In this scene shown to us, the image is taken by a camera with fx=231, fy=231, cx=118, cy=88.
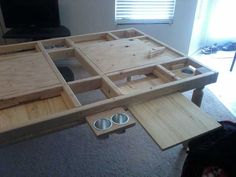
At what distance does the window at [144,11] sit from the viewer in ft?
10.5

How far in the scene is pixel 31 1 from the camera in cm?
261

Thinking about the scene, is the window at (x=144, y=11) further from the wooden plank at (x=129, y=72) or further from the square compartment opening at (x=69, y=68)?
the wooden plank at (x=129, y=72)

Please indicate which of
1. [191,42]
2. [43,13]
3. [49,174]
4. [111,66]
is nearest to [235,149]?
[111,66]

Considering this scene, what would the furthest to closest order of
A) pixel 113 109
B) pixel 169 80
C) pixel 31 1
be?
pixel 31 1 → pixel 169 80 → pixel 113 109

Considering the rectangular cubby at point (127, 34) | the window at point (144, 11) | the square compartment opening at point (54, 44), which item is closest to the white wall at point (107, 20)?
the window at point (144, 11)

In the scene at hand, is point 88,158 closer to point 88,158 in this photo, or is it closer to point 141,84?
point 88,158

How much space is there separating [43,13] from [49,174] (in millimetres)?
1834

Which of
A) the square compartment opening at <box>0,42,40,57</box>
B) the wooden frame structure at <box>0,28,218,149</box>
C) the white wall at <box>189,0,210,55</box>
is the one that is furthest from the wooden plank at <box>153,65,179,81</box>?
the white wall at <box>189,0,210,55</box>

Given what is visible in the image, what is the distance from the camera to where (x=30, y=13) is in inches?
105

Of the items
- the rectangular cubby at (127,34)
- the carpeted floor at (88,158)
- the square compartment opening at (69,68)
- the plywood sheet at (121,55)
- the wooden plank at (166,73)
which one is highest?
the rectangular cubby at (127,34)

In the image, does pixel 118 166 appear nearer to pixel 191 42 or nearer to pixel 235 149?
pixel 235 149

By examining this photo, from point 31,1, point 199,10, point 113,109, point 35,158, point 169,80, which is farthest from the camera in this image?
point 199,10

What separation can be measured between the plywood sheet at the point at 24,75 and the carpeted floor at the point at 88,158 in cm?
82

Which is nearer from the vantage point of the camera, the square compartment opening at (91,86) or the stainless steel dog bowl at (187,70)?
the square compartment opening at (91,86)
